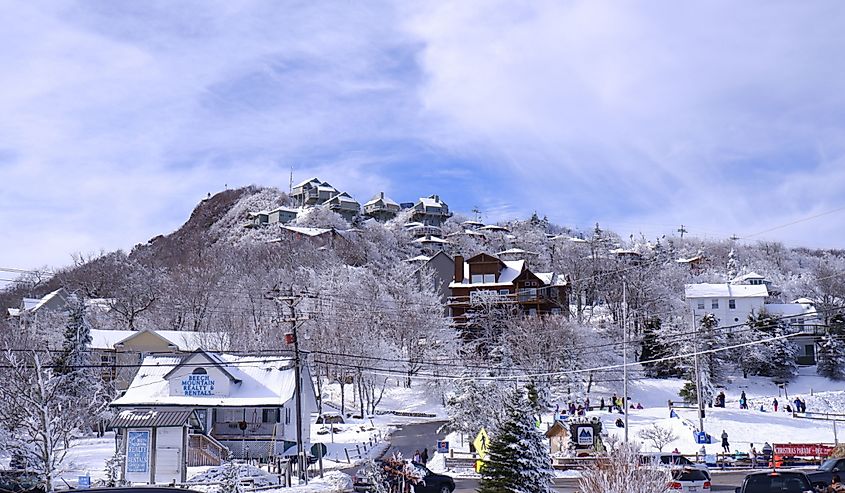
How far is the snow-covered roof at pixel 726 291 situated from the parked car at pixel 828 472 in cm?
6382

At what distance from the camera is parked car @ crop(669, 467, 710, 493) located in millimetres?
25403

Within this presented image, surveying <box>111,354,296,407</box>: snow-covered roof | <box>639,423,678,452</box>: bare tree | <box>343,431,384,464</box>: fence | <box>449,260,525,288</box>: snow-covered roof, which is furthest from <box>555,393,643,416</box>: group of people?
<box>449,260,525,288</box>: snow-covered roof

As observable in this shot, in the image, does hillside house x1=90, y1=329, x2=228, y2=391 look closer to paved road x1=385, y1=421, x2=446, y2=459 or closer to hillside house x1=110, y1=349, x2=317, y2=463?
paved road x1=385, y1=421, x2=446, y2=459

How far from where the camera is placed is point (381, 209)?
16450cm

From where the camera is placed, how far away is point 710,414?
5338 centimetres

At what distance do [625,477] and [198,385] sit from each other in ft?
110

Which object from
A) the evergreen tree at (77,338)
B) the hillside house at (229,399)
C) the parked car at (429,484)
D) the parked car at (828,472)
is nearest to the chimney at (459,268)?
the evergreen tree at (77,338)

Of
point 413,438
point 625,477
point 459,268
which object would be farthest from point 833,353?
point 625,477

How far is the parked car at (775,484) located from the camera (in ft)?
63.4

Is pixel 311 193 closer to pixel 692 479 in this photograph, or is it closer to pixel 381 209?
pixel 381 209

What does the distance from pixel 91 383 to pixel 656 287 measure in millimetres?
64555

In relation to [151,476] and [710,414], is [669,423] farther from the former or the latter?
[151,476]

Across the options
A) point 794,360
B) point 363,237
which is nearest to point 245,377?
point 794,360

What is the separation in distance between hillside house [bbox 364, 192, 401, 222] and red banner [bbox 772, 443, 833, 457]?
126 m
